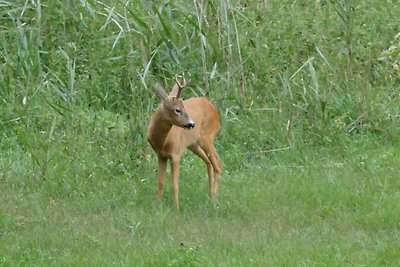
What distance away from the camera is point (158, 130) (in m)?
8.88

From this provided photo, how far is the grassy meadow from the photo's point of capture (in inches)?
300

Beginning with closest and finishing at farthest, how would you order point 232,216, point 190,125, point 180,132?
point 232,216, point 190,125, point 180,132

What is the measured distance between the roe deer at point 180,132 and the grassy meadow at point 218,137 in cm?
20

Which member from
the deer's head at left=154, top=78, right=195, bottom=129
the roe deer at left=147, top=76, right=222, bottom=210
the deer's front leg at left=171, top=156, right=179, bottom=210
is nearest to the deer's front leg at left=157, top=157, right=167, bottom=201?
the roe deer at left=147, top=76, right=222, bottom=210

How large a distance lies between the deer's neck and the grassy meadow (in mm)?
467

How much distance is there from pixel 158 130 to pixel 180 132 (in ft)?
0.93

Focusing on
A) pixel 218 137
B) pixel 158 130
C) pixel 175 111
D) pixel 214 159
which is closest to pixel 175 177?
A: pixel 158 130

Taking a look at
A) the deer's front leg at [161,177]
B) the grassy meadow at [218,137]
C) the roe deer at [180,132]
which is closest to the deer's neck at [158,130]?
the roe deer at [180,132]

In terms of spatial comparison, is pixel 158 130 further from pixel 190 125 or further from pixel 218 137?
pixel 218 137

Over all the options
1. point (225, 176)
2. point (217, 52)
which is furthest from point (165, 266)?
point (217, 52)

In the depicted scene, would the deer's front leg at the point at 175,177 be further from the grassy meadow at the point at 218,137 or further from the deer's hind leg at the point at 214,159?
the deer's hind leg at the point at 214,159

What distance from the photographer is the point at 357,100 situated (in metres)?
11.1

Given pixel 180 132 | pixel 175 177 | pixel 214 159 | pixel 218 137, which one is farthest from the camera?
pixel 218 137

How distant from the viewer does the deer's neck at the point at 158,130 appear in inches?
347
